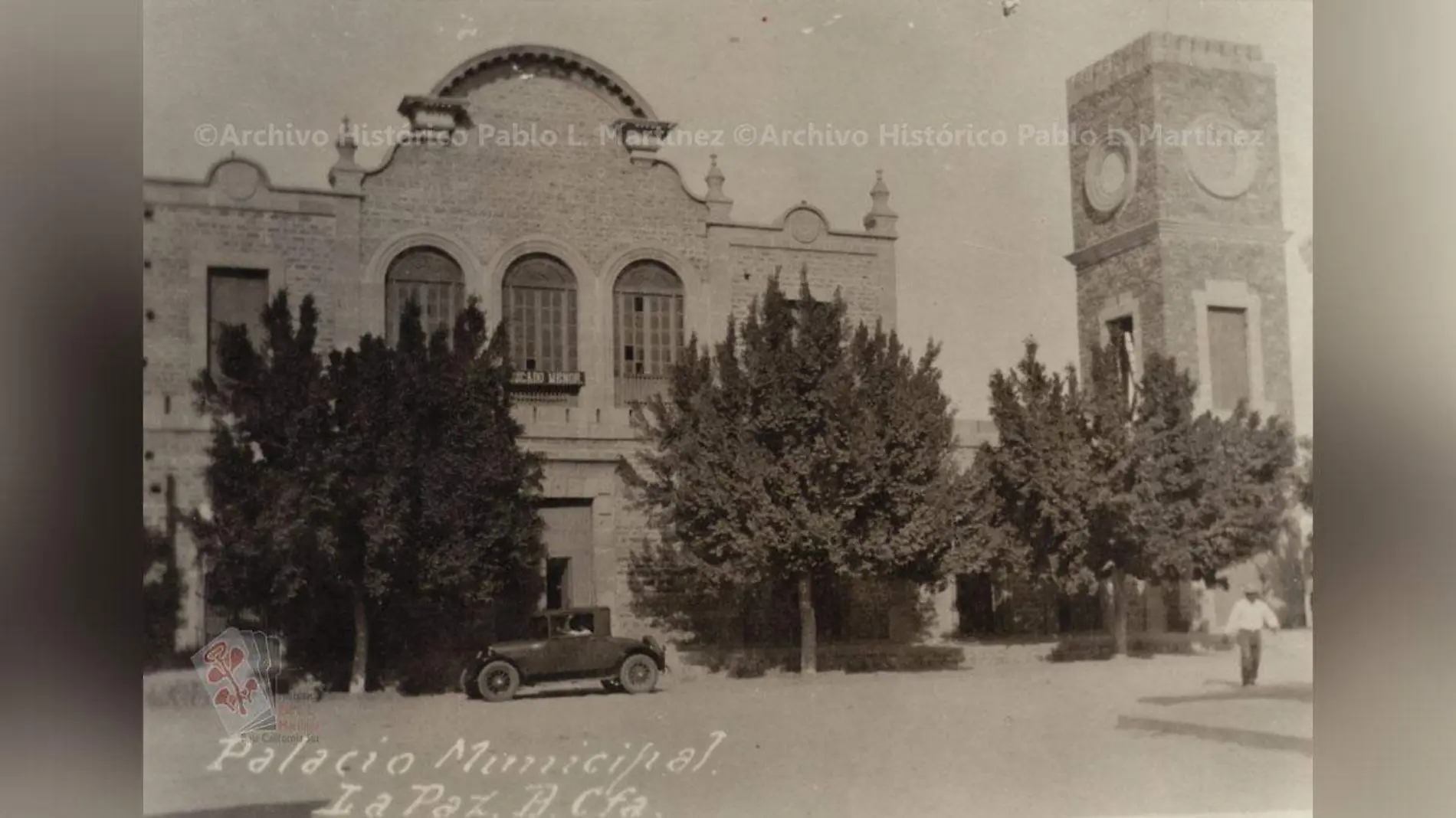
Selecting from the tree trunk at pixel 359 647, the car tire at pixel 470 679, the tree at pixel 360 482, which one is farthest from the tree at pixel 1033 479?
the tree trunk at pixel 359 647

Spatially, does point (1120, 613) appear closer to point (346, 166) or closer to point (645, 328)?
point (645, 328)

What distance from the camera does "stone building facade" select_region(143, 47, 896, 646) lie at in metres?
8.19

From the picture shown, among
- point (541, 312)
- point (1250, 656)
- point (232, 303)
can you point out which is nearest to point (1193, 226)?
point (1250, 656)

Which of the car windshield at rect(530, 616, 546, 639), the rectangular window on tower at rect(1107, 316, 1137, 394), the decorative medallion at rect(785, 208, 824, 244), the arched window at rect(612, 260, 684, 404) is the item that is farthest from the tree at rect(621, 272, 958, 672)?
the rectangular window on tower at rect(1107, 316, 1137, 394)

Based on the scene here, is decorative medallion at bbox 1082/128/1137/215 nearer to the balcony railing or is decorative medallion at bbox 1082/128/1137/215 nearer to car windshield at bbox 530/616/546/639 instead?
the balcony railing

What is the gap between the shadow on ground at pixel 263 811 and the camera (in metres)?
8.01

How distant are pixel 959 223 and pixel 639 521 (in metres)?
3.18

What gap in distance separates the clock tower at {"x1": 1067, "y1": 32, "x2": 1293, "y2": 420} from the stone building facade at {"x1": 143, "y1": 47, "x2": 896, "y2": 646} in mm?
1698

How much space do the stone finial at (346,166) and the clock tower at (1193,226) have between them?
5155 mm

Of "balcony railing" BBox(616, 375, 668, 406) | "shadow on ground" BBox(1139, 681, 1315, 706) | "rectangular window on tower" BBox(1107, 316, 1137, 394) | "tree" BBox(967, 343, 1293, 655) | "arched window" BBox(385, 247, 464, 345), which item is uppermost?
"arched window" BBox(385, 247, 464, 345)

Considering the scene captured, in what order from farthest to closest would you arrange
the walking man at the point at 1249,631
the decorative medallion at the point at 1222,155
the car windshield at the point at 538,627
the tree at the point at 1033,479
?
1. the decorative medallion at the point at 1222,155
2. the walking man at the point at 1249,631
3. the tree at the point at 1033,479
4. the car windshield at the point at 538,627

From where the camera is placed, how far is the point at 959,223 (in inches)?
364

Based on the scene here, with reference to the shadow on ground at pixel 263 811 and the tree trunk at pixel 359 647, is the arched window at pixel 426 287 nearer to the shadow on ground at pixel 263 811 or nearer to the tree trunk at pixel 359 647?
the tree trunk at pixel 359 647
